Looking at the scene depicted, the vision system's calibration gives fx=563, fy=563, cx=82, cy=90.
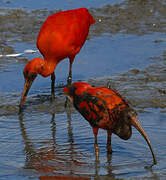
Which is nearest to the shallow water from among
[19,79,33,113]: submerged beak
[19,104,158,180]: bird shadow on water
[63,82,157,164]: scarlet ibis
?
[19,104,158,180]: bird shadow on water

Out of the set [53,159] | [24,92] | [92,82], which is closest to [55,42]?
[24,92]

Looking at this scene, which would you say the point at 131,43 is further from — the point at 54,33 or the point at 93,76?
the point at 54,33

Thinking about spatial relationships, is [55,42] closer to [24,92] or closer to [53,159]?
[24,92]

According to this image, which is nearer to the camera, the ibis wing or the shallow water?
the ibis wing

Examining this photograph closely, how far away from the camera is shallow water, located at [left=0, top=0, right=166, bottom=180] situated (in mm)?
5457

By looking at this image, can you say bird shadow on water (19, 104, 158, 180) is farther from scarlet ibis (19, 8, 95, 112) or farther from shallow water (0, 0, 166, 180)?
scarlet ibis (19, 8, 95, 112)

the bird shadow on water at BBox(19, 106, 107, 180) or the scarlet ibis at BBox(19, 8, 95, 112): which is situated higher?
the scarlet ibis at BBox(19, 8, 95, 112)

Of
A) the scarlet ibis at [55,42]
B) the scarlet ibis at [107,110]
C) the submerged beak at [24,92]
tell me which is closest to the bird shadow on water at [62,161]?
the scarlet ibis at [107,110]

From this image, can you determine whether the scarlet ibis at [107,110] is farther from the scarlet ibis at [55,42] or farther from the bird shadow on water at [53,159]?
the scarlet ibis at [55,42]

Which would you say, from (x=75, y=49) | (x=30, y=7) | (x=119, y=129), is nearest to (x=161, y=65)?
(x=75, y=49)

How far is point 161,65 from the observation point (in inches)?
338

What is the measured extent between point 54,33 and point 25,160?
2196 millimetres

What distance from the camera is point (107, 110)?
17.2 feet

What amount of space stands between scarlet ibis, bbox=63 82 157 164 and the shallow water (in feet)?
1.28
